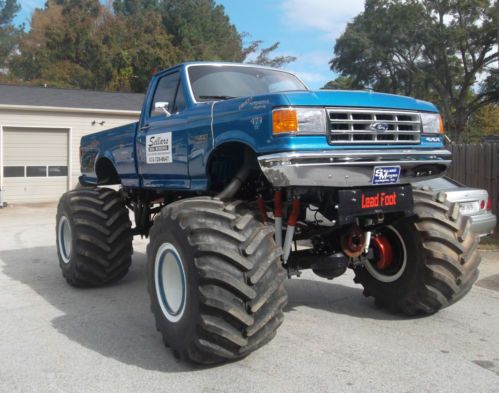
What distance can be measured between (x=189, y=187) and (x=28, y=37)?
53.2 m

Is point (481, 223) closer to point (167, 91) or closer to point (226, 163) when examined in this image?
point (226, 163)

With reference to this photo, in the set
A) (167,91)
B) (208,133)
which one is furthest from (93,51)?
(208,133)

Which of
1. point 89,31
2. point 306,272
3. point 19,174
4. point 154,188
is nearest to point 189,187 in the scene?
point 154,188

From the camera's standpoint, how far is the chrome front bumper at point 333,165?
12.5 ft

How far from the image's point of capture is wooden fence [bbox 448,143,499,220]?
10445 millimetres

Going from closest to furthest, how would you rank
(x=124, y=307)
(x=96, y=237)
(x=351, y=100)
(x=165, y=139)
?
(x=351, y=100)
(x=165, y=139)
(x=124, y=307)
(x=96, y=237)

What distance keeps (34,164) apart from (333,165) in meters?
16.9

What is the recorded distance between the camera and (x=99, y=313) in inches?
220

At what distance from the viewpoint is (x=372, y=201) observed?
425cm

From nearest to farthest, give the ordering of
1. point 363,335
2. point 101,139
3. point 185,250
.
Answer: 1. point 185,250
2. point 363,335
3. point 101,139

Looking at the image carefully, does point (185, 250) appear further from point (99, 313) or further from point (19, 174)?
point (19, 174)

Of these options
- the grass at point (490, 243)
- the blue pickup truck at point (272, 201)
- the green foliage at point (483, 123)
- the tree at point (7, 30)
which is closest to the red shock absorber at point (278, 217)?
the blue pickup truck at point (272, 201)

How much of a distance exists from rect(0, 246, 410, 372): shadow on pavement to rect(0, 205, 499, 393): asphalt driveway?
0.01m

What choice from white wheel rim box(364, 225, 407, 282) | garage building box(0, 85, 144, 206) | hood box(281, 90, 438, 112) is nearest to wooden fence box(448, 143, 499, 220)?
white wheel rim box(364, 225, 407, 282)
